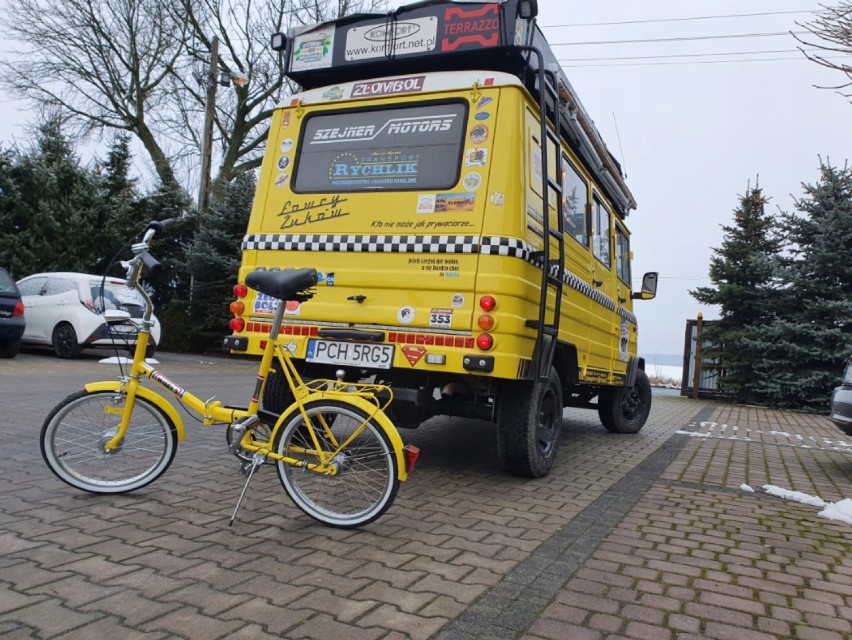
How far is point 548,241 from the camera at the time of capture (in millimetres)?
4641

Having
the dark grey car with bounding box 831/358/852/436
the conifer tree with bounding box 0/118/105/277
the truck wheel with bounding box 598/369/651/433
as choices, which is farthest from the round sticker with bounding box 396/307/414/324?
the conifer tree with bounding box 0/118/105/277

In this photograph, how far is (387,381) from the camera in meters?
4.97

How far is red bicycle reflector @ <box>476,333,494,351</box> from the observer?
172 inches

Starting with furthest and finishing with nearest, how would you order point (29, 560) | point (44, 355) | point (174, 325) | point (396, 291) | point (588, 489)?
point (174, 325) → point (44, 355) → point (588, 489) → point (396, 291) → point (29, 560)

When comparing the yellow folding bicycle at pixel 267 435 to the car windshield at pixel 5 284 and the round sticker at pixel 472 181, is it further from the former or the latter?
the car windshield at pixel 5 284

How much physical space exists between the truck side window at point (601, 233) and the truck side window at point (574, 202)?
0.35 metres

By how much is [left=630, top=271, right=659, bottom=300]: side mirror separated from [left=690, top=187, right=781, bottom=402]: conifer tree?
7896 millimetres

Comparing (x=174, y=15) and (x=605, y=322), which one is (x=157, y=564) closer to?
(x=605, y=322)

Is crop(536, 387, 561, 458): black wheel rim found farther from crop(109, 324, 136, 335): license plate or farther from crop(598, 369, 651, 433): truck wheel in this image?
crop(598, 369, 651, 433): truck wheel

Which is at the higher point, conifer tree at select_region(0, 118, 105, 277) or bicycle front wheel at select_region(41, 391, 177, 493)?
conifer tree at select_region(0, 118, 105, 277)

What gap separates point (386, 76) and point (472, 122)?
36.3 inches

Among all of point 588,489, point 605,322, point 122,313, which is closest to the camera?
point 122,313

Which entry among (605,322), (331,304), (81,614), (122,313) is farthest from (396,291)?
(605,322)

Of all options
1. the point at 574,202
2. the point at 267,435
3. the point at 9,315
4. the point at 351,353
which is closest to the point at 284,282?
the point at 267,435
